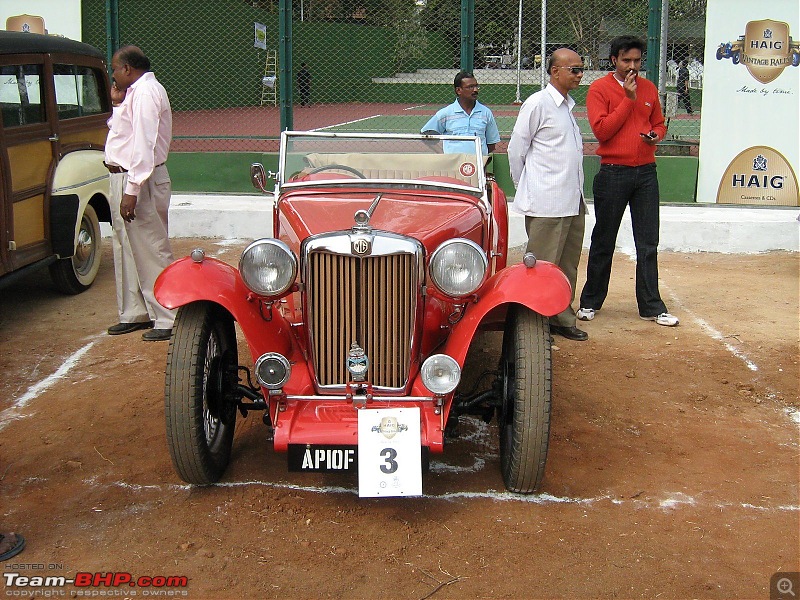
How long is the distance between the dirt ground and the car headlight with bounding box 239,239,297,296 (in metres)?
0.87

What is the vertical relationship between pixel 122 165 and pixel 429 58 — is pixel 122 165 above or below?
below

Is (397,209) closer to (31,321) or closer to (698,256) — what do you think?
(31,321)

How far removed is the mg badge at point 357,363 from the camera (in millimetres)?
3574

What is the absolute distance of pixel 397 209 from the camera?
13.5 ft

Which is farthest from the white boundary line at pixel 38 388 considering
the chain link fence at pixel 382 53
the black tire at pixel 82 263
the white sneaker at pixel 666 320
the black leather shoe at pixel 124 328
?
the chain link fence at pixel 382 53

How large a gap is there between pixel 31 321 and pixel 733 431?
471 centimetres

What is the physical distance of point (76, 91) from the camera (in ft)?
22.6

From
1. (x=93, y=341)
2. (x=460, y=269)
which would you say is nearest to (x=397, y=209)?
(x=460, y=269)

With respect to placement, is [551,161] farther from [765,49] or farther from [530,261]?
[765,49]

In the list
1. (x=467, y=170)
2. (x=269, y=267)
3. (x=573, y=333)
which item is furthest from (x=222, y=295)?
(x=573, y=333)

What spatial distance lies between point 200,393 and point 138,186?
224cm

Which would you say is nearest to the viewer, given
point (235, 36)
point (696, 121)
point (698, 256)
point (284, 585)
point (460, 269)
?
point (284, 585)

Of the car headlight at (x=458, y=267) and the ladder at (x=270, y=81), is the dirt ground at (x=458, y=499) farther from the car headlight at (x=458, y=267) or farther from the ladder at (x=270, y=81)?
the ladder at (x=270, y=81)

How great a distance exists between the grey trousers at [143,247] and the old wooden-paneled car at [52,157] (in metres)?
0.70
